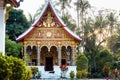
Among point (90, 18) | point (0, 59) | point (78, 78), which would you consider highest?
point (90, 18)

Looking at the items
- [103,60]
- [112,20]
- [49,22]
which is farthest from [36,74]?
[112,20]

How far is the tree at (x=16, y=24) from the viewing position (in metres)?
49.9

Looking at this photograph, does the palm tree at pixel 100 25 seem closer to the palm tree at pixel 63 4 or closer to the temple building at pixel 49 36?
the palm tree at pixel 63 4


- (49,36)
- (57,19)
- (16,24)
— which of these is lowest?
(49,36)

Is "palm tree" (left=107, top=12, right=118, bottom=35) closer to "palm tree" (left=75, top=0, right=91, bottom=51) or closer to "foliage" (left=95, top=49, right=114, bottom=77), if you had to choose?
"palm tree" (left=75, top=0, right=91, bottom=51)

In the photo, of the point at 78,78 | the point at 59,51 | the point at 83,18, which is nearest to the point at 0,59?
the point at 78,78

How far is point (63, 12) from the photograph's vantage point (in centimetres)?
5441

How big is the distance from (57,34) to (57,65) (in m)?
3.19

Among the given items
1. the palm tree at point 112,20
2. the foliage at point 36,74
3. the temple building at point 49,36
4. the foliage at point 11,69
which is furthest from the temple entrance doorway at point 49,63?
the foliage at point 11,69

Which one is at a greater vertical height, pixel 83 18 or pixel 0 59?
pixel 83 18

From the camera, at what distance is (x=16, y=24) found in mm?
50938

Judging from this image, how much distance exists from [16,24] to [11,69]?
4179 cm

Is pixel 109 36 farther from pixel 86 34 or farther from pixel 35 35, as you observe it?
pixel 35 35

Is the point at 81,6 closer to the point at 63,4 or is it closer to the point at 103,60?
the point at 63,4
